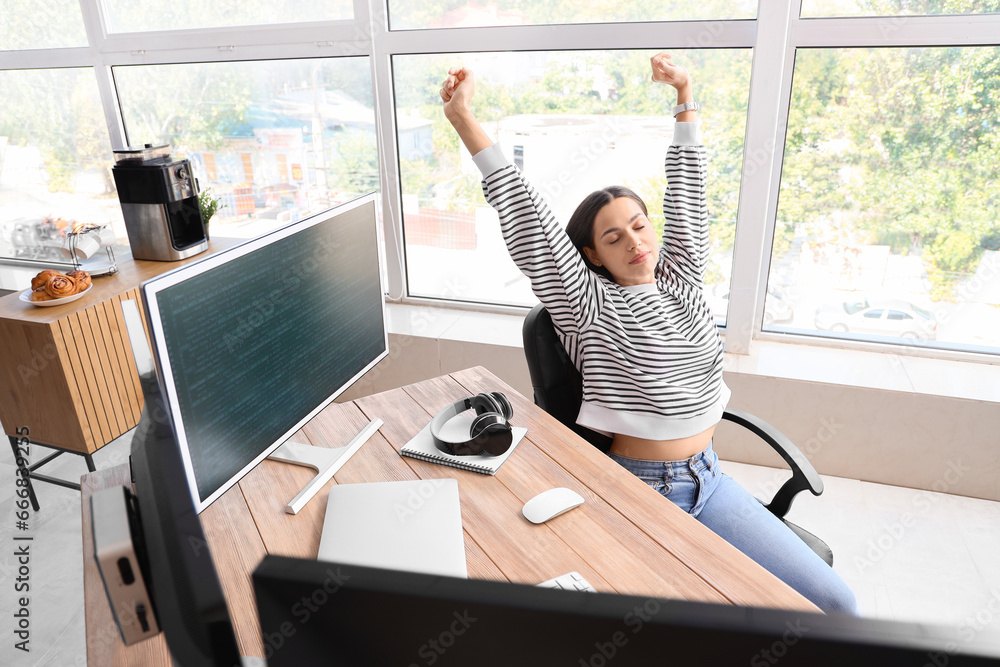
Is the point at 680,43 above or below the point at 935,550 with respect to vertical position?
above

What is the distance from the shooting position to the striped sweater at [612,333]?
146 cm

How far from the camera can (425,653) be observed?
1.34ft

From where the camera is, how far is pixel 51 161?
3.28 m

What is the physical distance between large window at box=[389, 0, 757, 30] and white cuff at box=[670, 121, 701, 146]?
2.39ft

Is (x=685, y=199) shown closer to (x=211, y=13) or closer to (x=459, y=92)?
(x=459, y=92)

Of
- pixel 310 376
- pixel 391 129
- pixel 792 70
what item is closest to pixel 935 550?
pixel 792 70

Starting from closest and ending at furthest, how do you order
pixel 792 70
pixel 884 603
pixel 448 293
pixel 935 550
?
pixel 884 603 < pixel 935 550 < pixel 792 70 < pixel 448 293

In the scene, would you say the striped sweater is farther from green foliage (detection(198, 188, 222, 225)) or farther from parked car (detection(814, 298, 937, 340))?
green foliage (detection(198, 188, 222, 225))

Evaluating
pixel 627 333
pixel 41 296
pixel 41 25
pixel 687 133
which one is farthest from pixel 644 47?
pixel 41 25

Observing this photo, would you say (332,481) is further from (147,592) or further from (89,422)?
(89,422)

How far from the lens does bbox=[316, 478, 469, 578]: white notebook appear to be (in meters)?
1.00

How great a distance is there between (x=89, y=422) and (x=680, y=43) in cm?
246

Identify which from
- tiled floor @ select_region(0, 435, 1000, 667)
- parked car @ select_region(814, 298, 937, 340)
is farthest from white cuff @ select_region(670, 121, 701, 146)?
tiled floor @ select_region(0, 435, 1000, 667)

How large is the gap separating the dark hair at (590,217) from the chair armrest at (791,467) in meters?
0.51
